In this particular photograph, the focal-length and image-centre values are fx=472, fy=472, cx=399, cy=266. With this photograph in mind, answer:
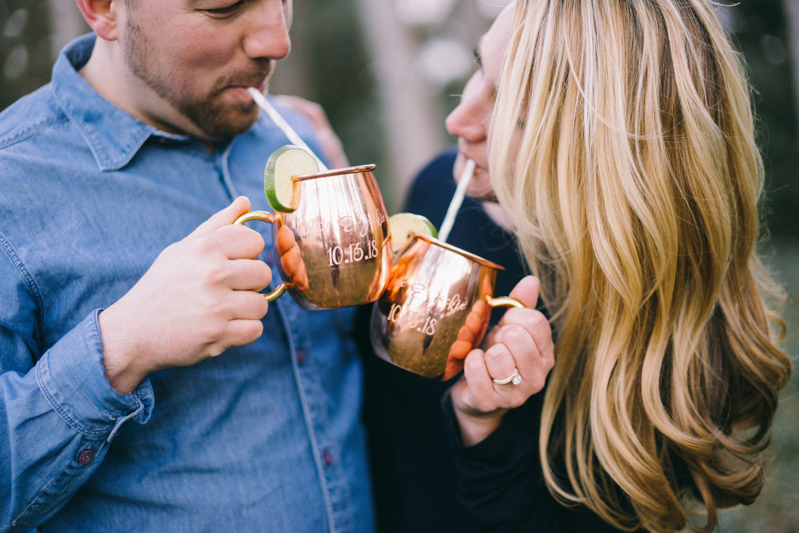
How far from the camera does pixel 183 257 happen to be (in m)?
0.86

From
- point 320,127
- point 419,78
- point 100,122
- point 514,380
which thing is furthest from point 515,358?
point 419,78

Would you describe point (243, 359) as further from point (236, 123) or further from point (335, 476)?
point (236, 123)

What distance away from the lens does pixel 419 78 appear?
5.11 metres

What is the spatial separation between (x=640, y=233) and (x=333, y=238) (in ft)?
2.45

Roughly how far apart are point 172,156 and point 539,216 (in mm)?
942

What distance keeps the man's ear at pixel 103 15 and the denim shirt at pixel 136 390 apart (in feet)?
0.49

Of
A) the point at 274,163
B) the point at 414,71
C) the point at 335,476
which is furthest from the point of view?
the point at 414,71

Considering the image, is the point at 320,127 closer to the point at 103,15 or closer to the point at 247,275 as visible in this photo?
the point at 103,15

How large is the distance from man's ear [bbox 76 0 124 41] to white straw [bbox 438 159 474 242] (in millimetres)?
882

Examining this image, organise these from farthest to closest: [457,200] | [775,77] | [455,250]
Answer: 1. [775,77]
2. [457,200]
3. [455,250]

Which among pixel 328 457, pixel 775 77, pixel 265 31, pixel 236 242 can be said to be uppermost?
pixel 265 31

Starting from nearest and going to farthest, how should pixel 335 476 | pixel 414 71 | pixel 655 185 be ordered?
pixel 655 185
pixel 335 476
pixel 414 71

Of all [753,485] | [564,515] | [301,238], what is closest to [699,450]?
[753,485]

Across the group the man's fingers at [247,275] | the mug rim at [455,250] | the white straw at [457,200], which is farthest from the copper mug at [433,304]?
the man's fingers at [247,275]
